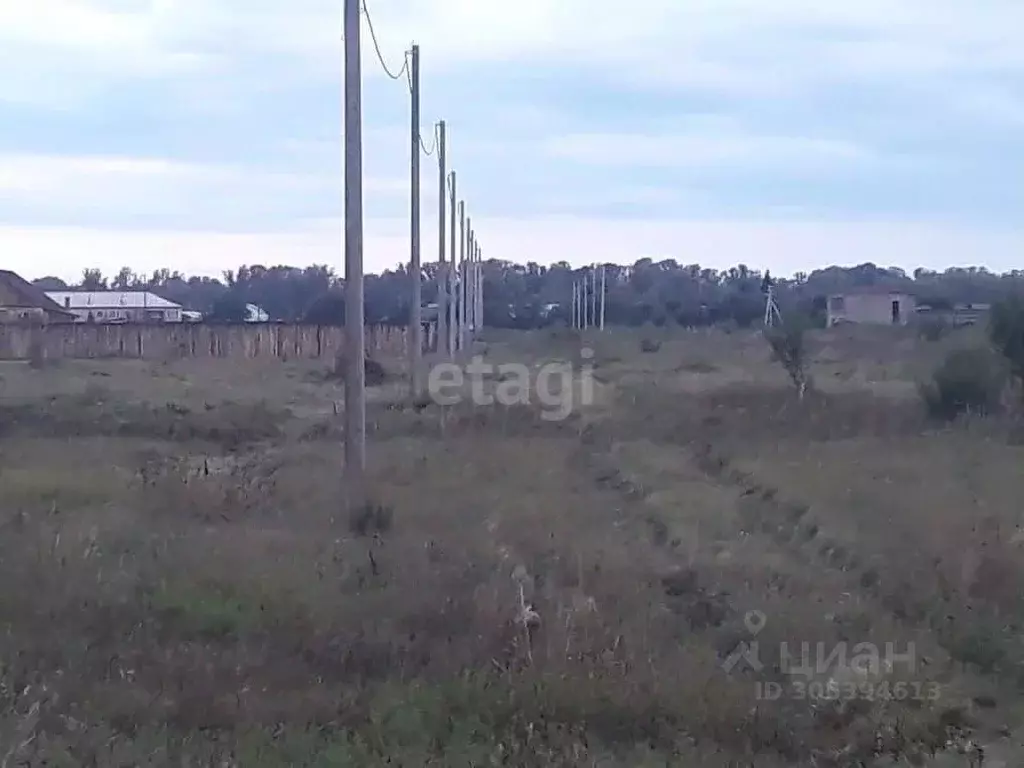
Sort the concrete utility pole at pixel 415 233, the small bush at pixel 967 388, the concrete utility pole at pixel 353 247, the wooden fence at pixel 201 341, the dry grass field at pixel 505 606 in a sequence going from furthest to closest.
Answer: the wooden fence at pixel 201 341
the concrete utility pole at pixel 415 233
the small bush at pixel 967 388
the concrete utility pole at pixel 353 247
the dry grass field at pixel 505 606

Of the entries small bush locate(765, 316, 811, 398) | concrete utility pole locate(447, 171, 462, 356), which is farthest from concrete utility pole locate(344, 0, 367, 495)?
concrete utility pole locate(447, 171, 462, 356)

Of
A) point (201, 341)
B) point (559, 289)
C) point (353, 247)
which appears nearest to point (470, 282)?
point (201, 341)

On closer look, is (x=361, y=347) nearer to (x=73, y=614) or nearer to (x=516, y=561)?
(x=516, y=561)

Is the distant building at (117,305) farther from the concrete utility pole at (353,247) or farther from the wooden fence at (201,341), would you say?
the concrete utility pole at (353,247)

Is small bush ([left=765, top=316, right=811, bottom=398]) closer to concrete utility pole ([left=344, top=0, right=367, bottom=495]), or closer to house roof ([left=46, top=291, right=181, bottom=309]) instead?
concrete utility pole ([left=344, top=0, right=367, bottom=495])

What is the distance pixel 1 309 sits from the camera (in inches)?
2680

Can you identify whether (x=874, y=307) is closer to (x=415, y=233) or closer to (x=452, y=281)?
(x=452, y=281)

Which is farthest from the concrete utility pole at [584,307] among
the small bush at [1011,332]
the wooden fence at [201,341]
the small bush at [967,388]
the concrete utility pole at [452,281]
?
the small bush at [967,388]

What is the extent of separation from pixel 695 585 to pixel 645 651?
2306mm

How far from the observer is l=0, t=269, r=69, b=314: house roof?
71062 mm

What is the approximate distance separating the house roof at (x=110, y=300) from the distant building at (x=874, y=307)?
46.0 metres

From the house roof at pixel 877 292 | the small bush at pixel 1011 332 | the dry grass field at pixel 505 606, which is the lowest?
the dry grass field at pixel 505 606

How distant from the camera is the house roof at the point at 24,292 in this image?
2798 inches

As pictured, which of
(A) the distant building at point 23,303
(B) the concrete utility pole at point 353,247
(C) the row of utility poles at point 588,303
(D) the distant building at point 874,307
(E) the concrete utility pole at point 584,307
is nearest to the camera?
(B) the concrete utility pole at point 353,247
